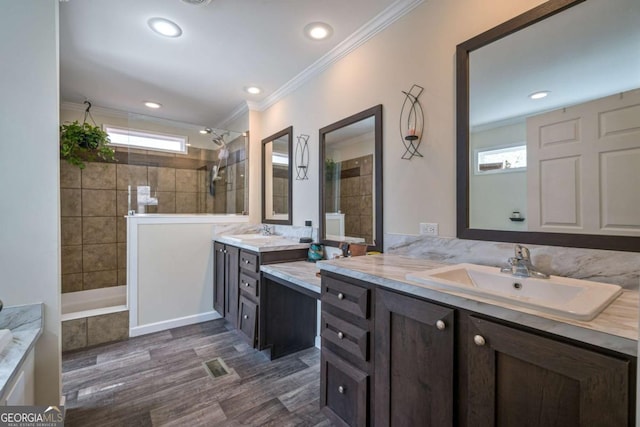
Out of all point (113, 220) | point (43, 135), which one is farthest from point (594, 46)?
point (113, 220)

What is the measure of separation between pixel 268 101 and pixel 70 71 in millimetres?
1987

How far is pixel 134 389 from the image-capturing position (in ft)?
6.41

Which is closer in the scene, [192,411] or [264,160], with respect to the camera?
[192,411]

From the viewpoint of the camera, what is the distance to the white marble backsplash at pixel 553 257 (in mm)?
1067

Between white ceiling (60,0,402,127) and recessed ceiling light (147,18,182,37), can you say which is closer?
white ceiling (60,0,402,127)

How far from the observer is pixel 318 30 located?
2125 mm

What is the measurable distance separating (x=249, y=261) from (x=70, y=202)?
287 centimetres

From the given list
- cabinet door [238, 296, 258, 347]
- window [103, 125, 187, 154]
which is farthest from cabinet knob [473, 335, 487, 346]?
window [103, 125, 187, 154]

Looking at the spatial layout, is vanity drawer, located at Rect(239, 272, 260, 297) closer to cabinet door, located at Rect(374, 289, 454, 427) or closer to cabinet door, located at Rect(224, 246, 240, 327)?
cabinet door, located at Rect(224, 246, 240, 327)

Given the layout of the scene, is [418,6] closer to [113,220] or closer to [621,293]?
[621,293]

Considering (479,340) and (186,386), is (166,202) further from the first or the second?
(479,340)

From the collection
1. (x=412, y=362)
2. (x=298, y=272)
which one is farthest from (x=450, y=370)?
(x=298, y=272)

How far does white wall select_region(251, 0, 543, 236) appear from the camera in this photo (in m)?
1.58

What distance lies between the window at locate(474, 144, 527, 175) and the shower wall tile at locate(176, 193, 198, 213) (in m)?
3.06
